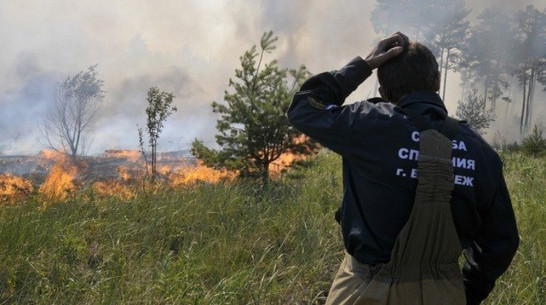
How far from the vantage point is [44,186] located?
478cm

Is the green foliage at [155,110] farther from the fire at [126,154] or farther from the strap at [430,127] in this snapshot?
the fire at [126,154]

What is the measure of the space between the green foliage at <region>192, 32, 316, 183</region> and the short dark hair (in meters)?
4.61

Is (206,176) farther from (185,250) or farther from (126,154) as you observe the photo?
(126,154)

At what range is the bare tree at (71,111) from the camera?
48.0ft

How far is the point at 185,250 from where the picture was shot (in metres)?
3.72

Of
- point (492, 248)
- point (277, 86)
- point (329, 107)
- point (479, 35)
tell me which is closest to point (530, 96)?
point (479, 35)

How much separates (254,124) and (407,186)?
16.1ft

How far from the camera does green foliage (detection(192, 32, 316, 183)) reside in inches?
251

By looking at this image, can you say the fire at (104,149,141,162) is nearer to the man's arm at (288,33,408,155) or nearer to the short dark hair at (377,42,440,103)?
the man's arm at (288,33,408,155)

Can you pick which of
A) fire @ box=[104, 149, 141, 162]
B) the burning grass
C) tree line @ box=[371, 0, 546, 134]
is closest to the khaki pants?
the burning grass

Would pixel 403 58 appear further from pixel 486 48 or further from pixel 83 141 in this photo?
pixel 486 48

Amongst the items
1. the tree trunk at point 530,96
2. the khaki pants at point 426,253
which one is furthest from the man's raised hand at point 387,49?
the tree trunk at point 530,96

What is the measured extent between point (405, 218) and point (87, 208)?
141 inches

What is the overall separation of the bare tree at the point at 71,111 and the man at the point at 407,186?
14.4 meters
